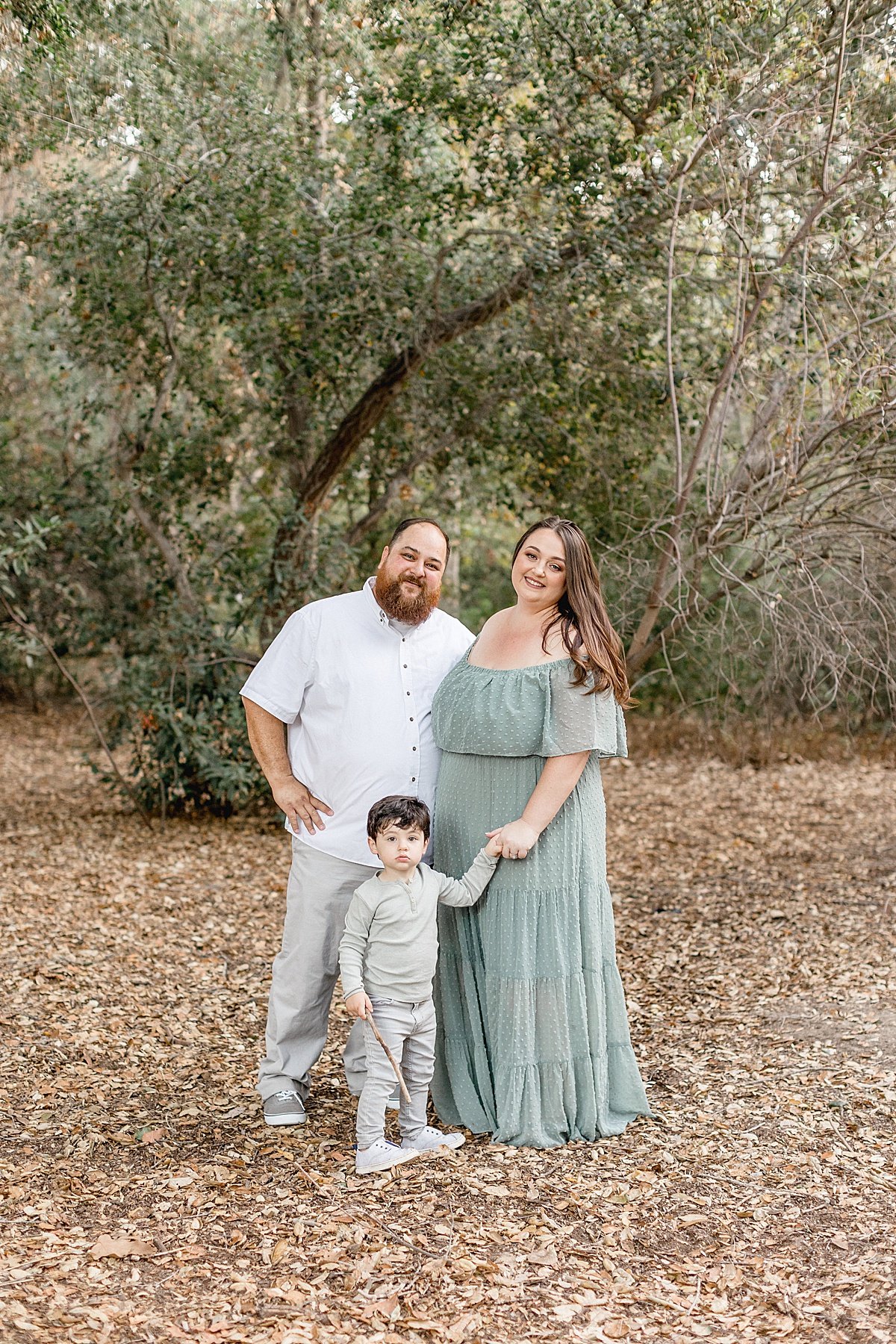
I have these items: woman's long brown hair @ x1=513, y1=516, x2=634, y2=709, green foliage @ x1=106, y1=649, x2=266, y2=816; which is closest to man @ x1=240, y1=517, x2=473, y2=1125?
woman's long brown hair @ x1=513, y1=516, x2=634, y2=709

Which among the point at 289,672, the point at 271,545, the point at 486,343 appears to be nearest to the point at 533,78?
the point at 486,343

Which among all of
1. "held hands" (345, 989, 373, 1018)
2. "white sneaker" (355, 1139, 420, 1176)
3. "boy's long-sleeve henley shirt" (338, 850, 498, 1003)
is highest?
"boy's long-sleeve henley shirt" (338, 850, 498, 1003)

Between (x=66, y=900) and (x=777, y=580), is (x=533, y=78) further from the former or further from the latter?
(x=66, y=900)

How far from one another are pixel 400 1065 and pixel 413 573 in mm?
1293

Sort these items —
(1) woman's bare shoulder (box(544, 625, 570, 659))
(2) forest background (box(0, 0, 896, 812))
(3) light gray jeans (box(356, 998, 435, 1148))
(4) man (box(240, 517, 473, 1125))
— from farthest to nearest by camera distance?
(2) forest background (box(0, 0, 896, 812)) < (4) man (box(240, 517, 473, 1125)) < (1) woman's bare shoulder (box(544, 625, 570, 659)) < (3) light gray jeans (box(356, 998, 435, 1148))

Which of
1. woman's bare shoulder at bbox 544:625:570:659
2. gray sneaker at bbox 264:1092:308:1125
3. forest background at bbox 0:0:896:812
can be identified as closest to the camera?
woman's bare shoulder at bbox 544:625:570:659

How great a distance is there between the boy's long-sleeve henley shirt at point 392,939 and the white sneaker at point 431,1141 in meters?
0.41

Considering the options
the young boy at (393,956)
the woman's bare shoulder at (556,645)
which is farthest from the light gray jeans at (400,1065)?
the woman's bare shoulder at (556,645)

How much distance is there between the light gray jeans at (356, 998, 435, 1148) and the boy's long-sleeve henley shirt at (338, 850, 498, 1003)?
4 centimetres

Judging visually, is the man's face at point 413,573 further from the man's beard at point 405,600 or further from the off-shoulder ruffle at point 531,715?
the off-shoulder ruffle at point 531,715

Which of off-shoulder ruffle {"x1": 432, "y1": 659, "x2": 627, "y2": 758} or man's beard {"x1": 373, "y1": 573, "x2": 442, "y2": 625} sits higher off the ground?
man's beard {"x1": 373, "y1": 573, "x2": 442, "y2": 625}

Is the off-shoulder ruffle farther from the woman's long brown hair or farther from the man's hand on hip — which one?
the man's hand on hip

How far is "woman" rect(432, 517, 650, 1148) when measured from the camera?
10.4 ft

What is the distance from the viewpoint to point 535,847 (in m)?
3.22
